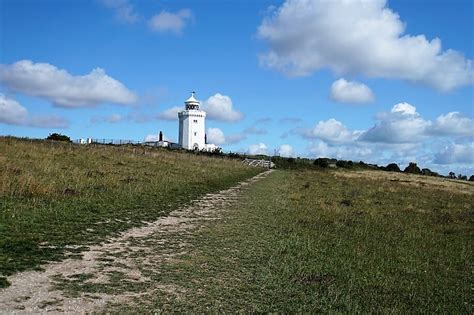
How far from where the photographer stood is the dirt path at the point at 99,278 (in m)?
6.15

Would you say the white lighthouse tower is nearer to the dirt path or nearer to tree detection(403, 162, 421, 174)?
tree detection(403, 162, 421, 174)

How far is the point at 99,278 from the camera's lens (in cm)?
743

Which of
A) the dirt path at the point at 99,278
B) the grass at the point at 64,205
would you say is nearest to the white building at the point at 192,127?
the grass at the point at 64,205

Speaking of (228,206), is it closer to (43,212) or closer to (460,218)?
(43,212)

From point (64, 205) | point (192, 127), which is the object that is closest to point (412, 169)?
point (192, 127)

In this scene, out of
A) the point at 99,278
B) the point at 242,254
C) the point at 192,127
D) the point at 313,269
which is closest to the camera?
the point at 99,278

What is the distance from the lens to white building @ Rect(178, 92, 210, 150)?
101 m

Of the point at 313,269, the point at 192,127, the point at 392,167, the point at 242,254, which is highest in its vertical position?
the point at 192,127

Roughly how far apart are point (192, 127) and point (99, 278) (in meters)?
94.7

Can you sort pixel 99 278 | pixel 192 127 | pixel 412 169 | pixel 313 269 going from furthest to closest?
1. pixel 412 169
2. pixel 192 127
3. pixel 313 269
4. pixel 99 278

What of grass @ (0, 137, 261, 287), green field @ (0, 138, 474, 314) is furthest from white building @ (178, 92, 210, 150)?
green field @ (0, 138, 474, 314)

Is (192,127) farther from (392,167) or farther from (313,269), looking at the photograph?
(313,269)

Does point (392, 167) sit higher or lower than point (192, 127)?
lower

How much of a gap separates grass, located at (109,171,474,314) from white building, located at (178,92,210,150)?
8518cm
